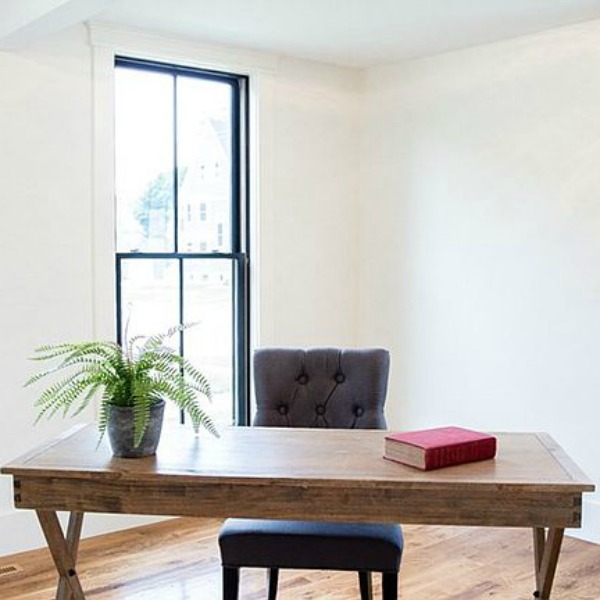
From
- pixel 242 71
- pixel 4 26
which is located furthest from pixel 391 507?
pixel 242 71

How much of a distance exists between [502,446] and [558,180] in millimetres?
1876

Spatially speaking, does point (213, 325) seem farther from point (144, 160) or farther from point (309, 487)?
point (309, 487)

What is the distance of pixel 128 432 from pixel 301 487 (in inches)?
18.4

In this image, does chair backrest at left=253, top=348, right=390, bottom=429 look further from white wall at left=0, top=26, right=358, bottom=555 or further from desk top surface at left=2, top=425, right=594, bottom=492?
white wall at left=0, top=26, right=358, bottom=555

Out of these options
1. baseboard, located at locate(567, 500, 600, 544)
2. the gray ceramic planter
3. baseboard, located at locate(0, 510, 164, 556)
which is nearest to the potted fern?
the gray ceramic planter

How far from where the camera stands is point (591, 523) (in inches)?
151

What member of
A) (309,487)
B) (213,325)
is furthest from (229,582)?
(213,325)

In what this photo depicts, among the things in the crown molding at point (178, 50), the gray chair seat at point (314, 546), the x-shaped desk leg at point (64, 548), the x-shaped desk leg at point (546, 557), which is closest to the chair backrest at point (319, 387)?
the gray chair seat at point (314, 546)

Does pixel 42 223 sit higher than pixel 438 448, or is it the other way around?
pixel 42 223

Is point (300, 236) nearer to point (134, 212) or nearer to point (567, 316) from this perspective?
point (134, 212)

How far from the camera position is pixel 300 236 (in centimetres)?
455

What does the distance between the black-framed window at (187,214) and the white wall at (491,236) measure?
778 mm

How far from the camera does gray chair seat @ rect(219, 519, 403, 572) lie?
7.70ft

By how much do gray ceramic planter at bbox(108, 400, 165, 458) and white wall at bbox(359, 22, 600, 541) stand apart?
226cm
